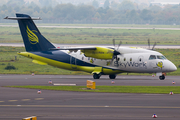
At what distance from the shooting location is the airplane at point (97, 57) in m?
35.6

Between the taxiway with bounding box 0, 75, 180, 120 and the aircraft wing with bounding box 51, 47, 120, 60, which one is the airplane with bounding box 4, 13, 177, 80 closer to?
the aircraft wing with bounding box 51, 47, 120, 60

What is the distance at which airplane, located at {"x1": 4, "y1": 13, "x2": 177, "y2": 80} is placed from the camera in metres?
35.6

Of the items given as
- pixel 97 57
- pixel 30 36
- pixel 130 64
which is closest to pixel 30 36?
pixel 30 36

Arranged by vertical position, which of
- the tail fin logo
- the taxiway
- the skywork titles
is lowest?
the taxiway

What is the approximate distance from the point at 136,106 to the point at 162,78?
16.2 metres

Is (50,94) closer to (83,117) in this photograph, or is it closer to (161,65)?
(83,117)

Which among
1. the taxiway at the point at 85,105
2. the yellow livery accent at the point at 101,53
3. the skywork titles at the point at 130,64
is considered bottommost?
the taxiway at the point at 85,105

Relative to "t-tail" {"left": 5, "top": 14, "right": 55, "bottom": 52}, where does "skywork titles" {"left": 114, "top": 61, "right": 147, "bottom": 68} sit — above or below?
below

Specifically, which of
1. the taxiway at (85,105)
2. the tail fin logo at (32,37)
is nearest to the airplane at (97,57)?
the tail fin logo at (32,37)

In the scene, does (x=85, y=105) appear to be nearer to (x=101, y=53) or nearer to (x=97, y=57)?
(x=101, y=53)

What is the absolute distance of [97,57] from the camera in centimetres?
3712

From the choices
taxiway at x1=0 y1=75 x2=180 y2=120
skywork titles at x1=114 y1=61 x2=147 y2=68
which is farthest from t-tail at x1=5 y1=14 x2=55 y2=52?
taxiway at x1=0 y1=75 x2=180 y2=120

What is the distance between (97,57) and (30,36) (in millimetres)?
8721

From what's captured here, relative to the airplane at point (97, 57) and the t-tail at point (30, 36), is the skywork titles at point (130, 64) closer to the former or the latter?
the airplane at point (97, 57)
